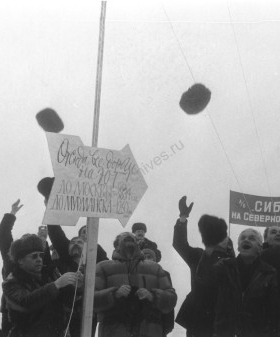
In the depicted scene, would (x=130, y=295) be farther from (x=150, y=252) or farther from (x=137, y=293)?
(x=150, y=252)

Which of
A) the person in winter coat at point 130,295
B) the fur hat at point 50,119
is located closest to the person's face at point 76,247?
the person in winter coat at point 130,295

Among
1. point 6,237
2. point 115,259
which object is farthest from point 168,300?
point 6,237

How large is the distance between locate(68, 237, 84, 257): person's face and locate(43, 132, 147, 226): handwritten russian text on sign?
0.60 metres

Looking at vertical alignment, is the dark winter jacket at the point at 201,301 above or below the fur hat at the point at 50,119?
below

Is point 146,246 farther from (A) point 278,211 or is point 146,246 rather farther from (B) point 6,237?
(A) point 278,211

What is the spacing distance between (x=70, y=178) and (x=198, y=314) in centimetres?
122

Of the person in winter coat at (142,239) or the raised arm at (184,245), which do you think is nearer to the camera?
the raised arm at (184,245)

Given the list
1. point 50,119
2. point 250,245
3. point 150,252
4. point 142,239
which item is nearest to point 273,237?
point 250,245

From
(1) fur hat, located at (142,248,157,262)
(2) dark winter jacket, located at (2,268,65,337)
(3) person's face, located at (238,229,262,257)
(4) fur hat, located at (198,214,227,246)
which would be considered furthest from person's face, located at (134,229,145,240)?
(2) dark winter jacket, located at (2,268,65,337)

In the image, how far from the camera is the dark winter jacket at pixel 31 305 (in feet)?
8.45

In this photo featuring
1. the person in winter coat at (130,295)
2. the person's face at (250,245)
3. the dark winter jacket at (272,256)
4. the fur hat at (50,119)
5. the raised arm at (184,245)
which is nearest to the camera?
the person in winter coat at (130,295)

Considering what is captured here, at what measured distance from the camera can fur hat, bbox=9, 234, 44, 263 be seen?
8.75ft

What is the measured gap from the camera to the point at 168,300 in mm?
2957

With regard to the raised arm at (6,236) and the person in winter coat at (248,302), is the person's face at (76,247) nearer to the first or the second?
the raised arm at (6,236)
